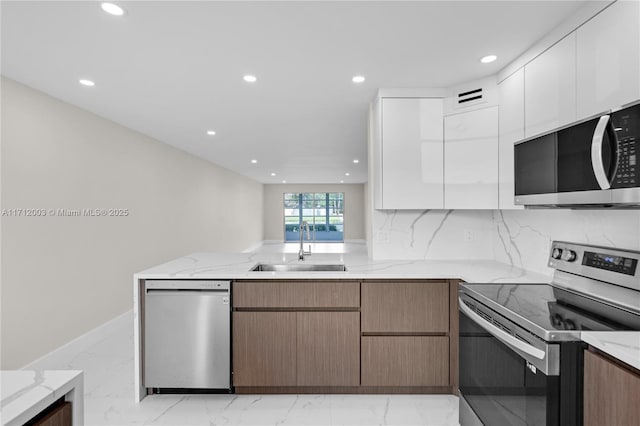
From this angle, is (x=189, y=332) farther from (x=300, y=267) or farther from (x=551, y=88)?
(x=551, y=88)

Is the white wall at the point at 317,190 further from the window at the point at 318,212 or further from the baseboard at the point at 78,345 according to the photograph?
the baseboard at the point at 78,345

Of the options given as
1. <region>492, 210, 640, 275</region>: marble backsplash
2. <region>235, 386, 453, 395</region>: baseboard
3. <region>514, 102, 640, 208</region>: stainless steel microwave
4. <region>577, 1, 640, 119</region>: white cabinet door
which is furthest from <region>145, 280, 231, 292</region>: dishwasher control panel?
<region>577, 1, 640, 119</region>: white cabinet door

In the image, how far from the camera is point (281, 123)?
400 cm

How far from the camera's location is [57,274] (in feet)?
10.0

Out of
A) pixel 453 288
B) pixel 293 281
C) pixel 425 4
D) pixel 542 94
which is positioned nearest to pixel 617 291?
pixel 453 288

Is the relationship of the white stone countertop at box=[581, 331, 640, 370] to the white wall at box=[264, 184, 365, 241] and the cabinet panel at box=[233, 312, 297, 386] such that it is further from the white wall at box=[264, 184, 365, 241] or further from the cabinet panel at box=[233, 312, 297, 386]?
the white wall at box=[264, 184, 365, 241]

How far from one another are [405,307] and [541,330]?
1189 millimetres

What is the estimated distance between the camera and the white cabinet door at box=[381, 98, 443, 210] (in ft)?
9.14

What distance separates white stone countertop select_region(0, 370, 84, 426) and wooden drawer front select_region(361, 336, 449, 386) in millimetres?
1877

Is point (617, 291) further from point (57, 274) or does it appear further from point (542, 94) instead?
point (57, 274)

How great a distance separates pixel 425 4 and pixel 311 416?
2.54 meters

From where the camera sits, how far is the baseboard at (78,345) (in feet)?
9.34

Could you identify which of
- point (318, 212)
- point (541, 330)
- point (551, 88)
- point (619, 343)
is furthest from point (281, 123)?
point (318, 212)

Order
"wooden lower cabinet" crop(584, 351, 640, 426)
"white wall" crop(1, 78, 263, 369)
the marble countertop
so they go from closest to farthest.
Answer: "wooden lower cabinet" crop(584, 351, 640, 426) → the marble countertop → "white wall" crop(1, 78, 263, 369)
